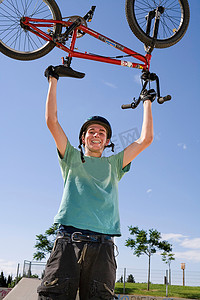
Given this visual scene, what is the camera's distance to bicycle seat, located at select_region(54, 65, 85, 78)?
2701mm

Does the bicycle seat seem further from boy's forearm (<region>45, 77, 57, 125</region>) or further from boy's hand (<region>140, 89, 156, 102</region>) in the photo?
boy's hand (<region>140, 89, 156, 102</region>)

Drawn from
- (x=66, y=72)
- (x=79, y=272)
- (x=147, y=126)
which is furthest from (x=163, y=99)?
(x=79, y=272)

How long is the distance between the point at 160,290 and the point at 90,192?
19494mm

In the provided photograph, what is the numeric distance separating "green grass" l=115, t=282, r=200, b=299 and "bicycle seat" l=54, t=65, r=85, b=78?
1799cm

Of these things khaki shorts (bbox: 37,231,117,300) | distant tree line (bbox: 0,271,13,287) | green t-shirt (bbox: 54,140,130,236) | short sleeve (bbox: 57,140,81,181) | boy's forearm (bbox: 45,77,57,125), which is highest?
boy's forearm (bbox: 45,77,57,125)

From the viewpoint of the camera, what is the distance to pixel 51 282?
1.93 m

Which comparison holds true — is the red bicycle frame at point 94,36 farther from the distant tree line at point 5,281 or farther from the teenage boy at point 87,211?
the distant tree line at point 5,281

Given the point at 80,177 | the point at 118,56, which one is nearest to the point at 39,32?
the point at 118,56

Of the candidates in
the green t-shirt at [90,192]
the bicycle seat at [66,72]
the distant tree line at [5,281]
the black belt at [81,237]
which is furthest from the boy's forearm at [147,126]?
the distant tree line at [5,281]

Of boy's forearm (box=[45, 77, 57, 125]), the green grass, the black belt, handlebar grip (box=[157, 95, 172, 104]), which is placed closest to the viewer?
the black belt

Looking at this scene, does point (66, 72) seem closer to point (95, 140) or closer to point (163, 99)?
point (95, 140)

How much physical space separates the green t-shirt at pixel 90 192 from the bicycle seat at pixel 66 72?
0.67m

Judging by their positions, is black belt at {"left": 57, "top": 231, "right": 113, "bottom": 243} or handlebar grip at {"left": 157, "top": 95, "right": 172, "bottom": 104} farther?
handlebar grip at {"left": 157, "top": 95, "right": 172, "bottom": 104}

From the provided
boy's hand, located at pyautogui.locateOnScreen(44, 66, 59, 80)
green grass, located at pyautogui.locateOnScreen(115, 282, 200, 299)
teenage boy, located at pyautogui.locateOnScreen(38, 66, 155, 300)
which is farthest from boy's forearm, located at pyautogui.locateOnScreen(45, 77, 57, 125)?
green grass, located at pyautogui.locateOnScreen(115, 282, 200, 299)
